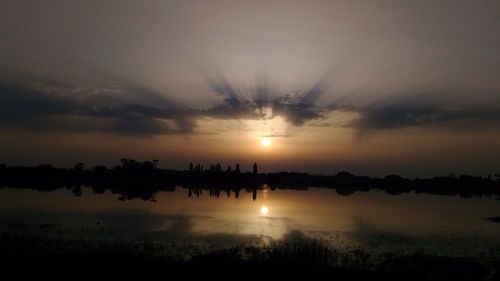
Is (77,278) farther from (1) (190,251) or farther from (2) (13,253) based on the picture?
(1) (190,251)

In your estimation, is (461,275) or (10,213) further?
(10,213)

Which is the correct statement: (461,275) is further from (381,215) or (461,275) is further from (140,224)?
(381,215)

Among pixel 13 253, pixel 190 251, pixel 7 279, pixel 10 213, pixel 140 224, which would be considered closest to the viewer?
pixel 7 279

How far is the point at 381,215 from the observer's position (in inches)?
2218

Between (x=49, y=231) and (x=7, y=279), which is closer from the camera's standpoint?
(x=7, y=279)

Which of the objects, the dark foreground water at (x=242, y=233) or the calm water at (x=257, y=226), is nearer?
the dark foreground water at (x=242, y=233)

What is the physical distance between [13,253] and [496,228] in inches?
1849

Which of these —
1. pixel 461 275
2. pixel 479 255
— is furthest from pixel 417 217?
pixel 461 275

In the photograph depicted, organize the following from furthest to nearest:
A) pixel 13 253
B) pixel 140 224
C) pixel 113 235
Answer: pixel 140 224 < pixel 113 235 < pixel 13 253

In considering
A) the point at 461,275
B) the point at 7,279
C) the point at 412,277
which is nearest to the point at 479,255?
the point at 461,275

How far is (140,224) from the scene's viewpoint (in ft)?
129

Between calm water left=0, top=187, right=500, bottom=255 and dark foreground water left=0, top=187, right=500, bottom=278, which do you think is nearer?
dark foreground water left=0, top=187, right=500, bottom=278

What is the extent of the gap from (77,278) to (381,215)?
47.1m

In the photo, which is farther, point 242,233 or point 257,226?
point 257,226
